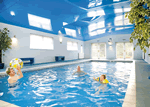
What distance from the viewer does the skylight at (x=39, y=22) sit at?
8791 millimetres

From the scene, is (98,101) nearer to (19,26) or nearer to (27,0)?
(27,0)

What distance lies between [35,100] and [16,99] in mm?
550

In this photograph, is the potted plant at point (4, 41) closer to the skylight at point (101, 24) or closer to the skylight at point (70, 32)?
the skylight at point (70, 32)

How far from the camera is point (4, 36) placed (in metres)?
7.62

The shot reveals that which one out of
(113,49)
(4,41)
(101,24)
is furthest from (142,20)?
(113,49)

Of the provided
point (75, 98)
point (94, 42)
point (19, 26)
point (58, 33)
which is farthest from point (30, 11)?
point (94, 42)

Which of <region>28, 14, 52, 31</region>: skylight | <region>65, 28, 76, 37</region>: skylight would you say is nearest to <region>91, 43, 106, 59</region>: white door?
<region>65, 28, 76, 37</region>: skylight

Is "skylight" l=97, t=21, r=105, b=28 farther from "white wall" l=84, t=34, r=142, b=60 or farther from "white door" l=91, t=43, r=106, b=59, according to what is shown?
"white door" l=91, t=43, r=106, b=59

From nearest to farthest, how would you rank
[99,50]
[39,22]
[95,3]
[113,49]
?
[95,3] → [39,22] → [113,49] → [99,50]

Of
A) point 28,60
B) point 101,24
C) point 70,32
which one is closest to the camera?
point 28,60

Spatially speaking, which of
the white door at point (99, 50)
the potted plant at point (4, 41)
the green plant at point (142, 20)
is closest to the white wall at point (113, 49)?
the white door at point (99, 50)

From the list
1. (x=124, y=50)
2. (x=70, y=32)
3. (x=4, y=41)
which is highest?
(x=70, y=32)

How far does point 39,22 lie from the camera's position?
9.73 m

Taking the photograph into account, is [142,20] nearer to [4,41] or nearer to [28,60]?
[4,41]
